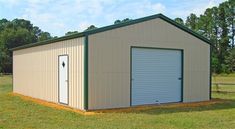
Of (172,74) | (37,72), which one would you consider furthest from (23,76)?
(172,74)

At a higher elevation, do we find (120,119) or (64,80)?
(64,80)

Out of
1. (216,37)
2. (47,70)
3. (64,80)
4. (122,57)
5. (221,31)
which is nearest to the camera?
(122,57)

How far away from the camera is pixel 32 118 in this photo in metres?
11.1

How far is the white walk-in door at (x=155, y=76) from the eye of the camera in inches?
576

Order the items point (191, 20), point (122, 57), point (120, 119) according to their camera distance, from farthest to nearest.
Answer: point (191, 20) → point (122, 57) → point (120, 119)

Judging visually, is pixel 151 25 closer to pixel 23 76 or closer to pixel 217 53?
pixel 23 76

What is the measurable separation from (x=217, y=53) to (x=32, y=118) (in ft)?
198

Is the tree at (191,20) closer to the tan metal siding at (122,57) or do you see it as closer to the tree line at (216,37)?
the tree line at (216,37)

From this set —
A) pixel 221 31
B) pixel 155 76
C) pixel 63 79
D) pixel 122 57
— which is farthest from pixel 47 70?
pixel 221 31

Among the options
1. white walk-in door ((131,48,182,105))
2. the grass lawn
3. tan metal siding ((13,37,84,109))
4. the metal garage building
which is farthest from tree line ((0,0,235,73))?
the grass lawn

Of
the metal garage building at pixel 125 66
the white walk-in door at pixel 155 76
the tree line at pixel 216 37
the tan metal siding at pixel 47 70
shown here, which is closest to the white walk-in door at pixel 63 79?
the metal garage building at pixel 125 66

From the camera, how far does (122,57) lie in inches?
553

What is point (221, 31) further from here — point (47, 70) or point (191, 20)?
point (47, 70)

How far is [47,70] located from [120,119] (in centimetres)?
697
